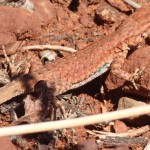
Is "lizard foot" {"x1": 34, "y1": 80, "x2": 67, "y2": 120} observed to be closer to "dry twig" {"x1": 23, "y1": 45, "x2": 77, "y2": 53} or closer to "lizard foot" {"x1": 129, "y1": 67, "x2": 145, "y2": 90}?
"dry twig" {"x1": 23, "y1": 45, "x2": 77, "y2": 53}

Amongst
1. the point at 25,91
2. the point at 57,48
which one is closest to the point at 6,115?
the point at 25,91

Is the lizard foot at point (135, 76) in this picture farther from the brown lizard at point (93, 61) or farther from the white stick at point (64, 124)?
the white stick at point (64, 124)

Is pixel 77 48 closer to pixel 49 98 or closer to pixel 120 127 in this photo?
pixel 49 98

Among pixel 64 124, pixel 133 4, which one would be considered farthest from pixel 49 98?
pixel 64 124

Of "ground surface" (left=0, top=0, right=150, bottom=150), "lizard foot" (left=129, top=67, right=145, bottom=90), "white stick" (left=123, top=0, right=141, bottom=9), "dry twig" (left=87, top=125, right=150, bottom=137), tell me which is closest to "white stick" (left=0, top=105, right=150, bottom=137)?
"ground surface" (left=0, top=0, right=150, bottom=150)

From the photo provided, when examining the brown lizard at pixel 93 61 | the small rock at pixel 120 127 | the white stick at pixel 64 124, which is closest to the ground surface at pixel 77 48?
the small rock at pixel 120 127

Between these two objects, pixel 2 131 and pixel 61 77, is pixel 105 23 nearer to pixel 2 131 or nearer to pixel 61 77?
pixel 61 77
